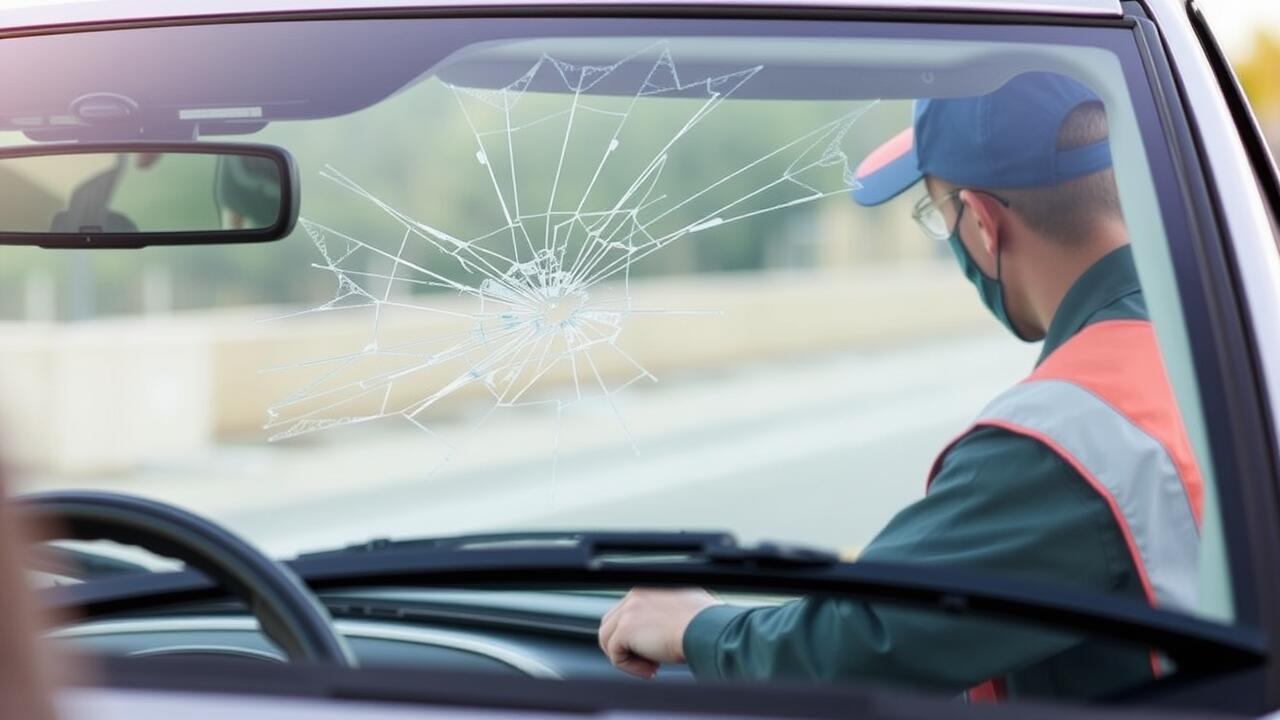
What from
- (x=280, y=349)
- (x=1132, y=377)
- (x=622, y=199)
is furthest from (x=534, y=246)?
(x=280, y=349)

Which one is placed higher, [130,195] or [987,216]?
[130,195]

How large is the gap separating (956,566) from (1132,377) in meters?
0.41

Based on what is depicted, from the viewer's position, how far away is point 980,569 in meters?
1.59

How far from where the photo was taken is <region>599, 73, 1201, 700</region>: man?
5.42ft

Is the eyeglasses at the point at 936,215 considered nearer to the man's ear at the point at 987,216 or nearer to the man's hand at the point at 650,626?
the man's ear at the point at 987,216

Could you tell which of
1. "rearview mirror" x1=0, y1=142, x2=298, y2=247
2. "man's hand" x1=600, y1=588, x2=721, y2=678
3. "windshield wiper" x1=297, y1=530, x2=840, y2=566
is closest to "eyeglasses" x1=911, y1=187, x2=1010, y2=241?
"man's hand" x1=600, y1=588, x2=721, y2=678

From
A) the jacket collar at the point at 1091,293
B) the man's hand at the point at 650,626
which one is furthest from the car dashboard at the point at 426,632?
the jacket collar at the point at 1091,293

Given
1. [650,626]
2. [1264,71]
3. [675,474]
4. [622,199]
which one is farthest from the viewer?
[1264,71]

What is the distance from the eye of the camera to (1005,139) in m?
2.04

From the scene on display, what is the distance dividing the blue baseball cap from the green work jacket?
0.48ft

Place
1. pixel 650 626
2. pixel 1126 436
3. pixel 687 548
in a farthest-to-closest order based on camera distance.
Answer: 1. pixel 650 626
2. pixel 1126 436
3. pixel 687 548

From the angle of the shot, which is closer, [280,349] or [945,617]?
[945,617]

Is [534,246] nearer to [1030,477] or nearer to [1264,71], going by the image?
[1030,477]

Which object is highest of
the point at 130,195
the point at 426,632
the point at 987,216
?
the point at 130,195
